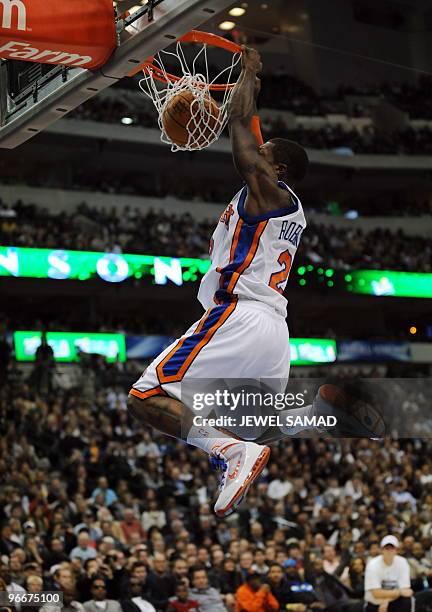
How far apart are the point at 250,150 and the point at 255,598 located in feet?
22.5

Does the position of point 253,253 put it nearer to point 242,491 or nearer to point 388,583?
point 242,491

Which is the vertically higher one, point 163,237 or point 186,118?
point 163,237

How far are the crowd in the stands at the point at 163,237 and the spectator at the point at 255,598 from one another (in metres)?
13.1

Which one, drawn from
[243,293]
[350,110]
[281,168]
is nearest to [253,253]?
[243,293]

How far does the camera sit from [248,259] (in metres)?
4.80

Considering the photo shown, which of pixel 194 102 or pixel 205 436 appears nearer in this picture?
pixel 205 436

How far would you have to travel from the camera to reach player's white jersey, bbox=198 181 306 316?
478 centimetres

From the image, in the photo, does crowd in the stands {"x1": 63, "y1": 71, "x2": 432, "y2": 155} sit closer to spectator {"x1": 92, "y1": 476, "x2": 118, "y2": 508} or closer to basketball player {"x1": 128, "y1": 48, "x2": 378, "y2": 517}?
spectator {"x1": 92, "y1": 476, "x2": 118, "y2": 508}

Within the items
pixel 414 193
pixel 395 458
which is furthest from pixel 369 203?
pixel 395 458

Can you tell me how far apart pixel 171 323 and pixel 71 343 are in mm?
3438

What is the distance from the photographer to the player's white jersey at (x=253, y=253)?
4781mm

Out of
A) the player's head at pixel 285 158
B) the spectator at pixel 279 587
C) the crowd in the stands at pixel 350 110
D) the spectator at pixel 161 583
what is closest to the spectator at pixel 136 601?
the spectator at pixel 161 583

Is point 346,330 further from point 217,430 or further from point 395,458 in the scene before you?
point 217,430

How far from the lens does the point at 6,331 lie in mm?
22000
